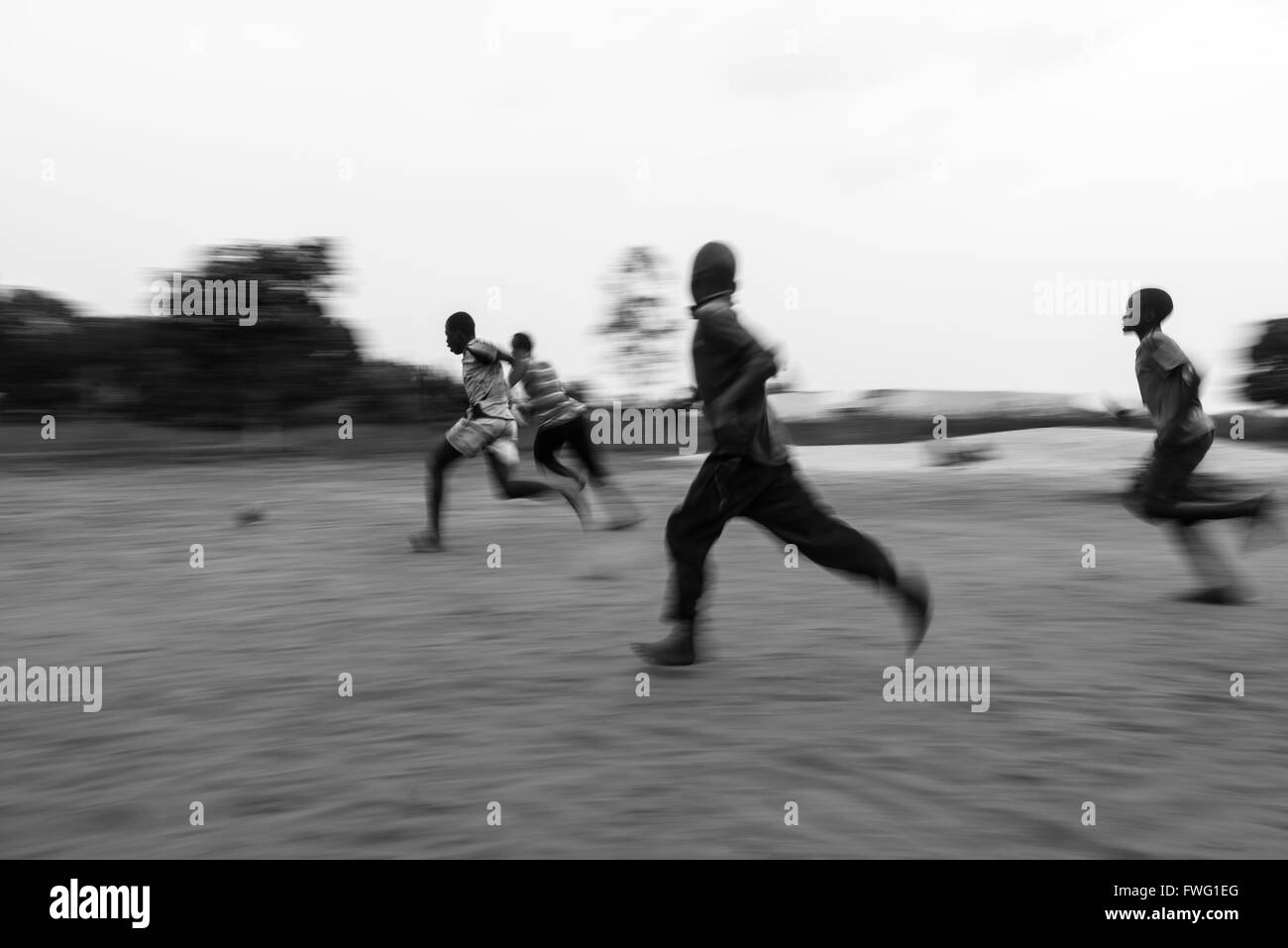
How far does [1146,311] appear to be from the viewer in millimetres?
7363

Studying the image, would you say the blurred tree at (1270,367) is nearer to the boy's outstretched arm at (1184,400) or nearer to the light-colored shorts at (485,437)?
the boy's outstretched arm at (1184,400)

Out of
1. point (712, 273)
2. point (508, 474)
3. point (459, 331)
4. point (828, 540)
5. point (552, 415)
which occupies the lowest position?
point (828, 540)

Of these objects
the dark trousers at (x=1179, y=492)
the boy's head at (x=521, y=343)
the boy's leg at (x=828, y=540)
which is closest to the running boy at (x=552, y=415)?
the boy's head at (x=521, y=343)

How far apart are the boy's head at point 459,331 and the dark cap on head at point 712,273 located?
14.4 feet

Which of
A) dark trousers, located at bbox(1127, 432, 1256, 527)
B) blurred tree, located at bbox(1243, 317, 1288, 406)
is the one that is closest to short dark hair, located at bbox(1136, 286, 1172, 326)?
dark trousers, located at bbox(1127, 432, 1256, 527)

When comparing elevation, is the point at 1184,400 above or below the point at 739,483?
above

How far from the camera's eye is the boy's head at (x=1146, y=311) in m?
7.32

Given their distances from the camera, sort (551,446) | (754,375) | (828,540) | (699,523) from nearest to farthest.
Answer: (754,375) → (828,540) → (699,523) → (551,446)

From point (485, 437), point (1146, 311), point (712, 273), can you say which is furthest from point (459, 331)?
point (1146, 311)

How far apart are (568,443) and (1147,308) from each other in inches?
187

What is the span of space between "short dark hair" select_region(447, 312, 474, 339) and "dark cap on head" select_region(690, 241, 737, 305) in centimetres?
439

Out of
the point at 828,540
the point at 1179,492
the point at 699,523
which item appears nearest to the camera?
the point at 828,540

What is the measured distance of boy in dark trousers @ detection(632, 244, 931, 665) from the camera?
206 inches

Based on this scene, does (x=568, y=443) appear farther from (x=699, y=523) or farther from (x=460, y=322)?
(x=699, y=523)
